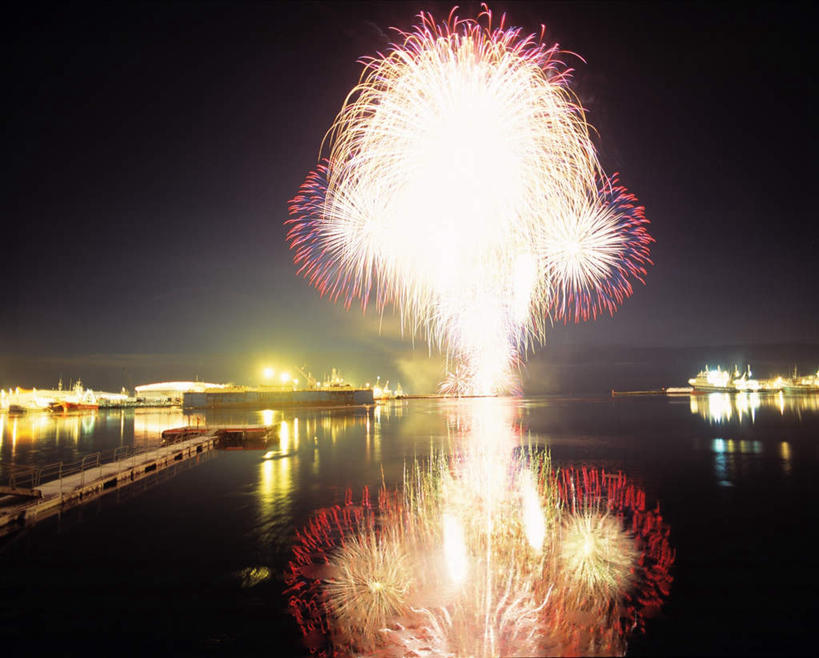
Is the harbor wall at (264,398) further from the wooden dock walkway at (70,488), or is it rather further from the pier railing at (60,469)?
the wooden dock walkway at (70,488)

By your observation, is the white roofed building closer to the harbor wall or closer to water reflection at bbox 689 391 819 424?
the harbor wall

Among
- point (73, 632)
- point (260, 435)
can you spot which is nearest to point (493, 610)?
point (73, 632)

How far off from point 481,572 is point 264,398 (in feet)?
374

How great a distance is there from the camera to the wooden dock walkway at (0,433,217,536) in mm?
15742

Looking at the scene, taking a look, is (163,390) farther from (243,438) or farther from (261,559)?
(261,559)

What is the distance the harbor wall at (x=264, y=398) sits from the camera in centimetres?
11638

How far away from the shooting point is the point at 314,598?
31.4ft

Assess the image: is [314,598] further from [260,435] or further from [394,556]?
[260,435]

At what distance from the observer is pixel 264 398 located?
4631 inches

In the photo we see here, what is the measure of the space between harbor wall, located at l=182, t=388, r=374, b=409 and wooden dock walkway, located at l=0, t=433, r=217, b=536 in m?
87.6

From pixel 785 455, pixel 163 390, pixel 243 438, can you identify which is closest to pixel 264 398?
pixel 163 390

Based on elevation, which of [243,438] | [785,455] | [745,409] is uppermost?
[243,438]

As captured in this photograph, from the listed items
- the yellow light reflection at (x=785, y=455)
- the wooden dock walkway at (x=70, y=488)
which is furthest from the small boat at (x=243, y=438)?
the yellow light reflection at (x=785, y=455)

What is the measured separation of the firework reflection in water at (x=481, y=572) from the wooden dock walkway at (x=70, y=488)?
31.4ft
